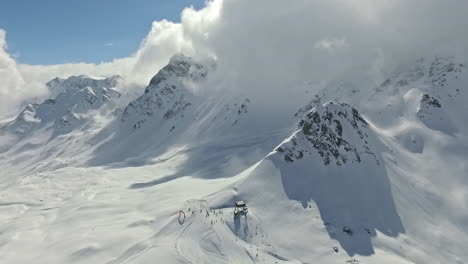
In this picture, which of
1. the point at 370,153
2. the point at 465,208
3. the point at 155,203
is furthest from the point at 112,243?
the point at 465,208

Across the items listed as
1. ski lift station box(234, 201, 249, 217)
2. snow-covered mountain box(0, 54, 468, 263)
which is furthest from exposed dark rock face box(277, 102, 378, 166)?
ski lift station box(234, 201, 249, 217)

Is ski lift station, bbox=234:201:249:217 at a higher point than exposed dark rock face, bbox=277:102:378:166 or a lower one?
lower

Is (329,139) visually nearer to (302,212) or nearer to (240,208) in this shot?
(302,212)

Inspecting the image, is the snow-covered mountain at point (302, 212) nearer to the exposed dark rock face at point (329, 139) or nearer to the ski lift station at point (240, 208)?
the exposed dark rock face at point (329, 139)

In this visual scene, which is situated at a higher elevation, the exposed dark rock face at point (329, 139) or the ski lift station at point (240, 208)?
the exposed dark rock face at point (329, 139)

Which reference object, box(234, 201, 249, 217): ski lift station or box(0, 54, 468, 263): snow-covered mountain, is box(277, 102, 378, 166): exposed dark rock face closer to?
box(0, 54, 468, 263): snow-covered mountain

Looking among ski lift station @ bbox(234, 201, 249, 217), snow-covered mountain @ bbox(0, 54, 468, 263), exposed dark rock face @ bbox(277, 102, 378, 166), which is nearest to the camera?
snow-covered mountain @ bbox(0, 54, 468, 263)

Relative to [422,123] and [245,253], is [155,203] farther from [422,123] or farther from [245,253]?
[422,123]

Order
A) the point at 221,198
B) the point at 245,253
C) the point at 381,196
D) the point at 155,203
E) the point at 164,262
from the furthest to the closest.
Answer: the point at 155,203 < the point at 381,196 < the point at 221,198 < the point at 245,253 < the point at 164,262

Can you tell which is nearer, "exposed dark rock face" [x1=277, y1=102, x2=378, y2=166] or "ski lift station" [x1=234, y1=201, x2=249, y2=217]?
"ski lift station" [x1=234, y1=201, x2=249, y2=217]

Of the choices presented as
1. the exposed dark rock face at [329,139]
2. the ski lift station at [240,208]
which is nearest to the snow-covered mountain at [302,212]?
the exposed dark rock face at [329,139]

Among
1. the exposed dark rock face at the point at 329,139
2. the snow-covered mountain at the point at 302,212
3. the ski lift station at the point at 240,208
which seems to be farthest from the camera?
the exposed dark rock face at the point at 329,139
